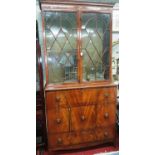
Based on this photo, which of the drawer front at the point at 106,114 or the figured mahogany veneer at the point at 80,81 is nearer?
the figured mahogany veneer at the point at 80,81

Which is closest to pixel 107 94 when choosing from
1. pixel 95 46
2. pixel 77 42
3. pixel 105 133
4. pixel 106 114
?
pixel 106 114

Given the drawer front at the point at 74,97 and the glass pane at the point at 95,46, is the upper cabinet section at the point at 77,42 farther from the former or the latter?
the drawer front at the point at 74,97

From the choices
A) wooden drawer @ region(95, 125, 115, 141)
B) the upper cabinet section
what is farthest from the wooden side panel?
wooden drawer @ region(95, 125, 115, 141)

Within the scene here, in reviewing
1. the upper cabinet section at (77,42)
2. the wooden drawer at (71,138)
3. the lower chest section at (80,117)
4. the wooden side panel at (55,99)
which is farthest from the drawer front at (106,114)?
the wooden side panel at (55,99)

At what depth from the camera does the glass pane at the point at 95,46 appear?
1.77 metres

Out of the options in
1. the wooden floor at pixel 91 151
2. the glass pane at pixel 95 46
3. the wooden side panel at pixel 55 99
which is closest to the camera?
the wooden side panel at pixel 55 99

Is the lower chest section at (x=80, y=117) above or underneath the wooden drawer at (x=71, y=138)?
above

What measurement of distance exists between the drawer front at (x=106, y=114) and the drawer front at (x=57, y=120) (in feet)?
1.23

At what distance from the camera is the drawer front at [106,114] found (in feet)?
5.99

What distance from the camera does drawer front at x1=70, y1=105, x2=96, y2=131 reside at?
1755 mm

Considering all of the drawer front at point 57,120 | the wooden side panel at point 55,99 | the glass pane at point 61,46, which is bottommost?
the drawer front at point 57,120

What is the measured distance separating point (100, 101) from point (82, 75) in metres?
0.37

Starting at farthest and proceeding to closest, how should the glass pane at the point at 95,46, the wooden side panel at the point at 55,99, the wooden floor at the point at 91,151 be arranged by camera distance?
the wooden floor at the point at 91,151 → the glass pane at the point at 95,46 → the wooden side panel at the point at 55,99
